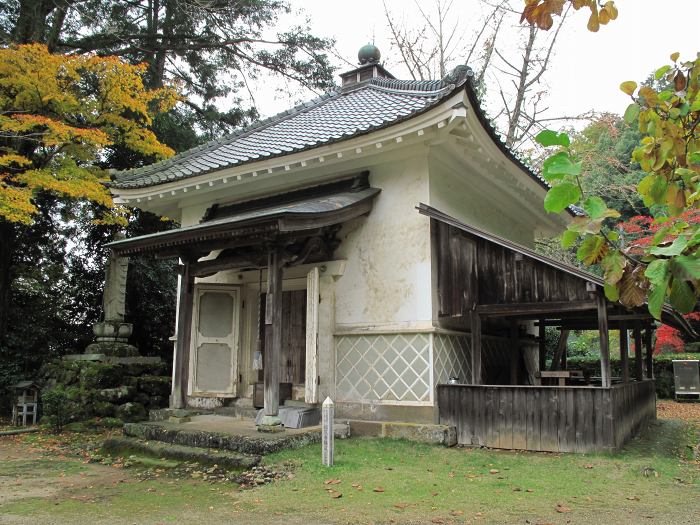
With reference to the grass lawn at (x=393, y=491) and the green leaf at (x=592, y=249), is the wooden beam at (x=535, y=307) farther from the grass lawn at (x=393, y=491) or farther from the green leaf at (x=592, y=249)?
the green leaf at (x=592, y=249)

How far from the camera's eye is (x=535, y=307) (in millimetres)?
7742

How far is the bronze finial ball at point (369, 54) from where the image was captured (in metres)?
13.8

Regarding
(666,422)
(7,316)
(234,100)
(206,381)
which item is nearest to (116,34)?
(234,100)

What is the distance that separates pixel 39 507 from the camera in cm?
537

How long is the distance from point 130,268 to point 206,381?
8.14m

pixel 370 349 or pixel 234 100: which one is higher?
pixel 234 100

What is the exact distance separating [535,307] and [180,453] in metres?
5.35

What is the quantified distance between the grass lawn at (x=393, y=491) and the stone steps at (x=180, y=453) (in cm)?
36

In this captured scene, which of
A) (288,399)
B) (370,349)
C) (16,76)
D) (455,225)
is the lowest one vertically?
(288,399)

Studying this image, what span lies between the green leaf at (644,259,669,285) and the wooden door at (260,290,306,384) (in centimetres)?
846

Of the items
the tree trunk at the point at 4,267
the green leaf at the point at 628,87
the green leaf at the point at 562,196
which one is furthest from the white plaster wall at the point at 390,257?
the tree trunk at the point at 4,267

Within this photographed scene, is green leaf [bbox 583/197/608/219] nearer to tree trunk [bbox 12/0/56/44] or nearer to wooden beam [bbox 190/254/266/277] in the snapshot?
wooden beam [bbox 190/254/266/277]

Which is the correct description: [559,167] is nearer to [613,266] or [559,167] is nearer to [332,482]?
[613,266]

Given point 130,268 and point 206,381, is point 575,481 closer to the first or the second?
point 206,381
